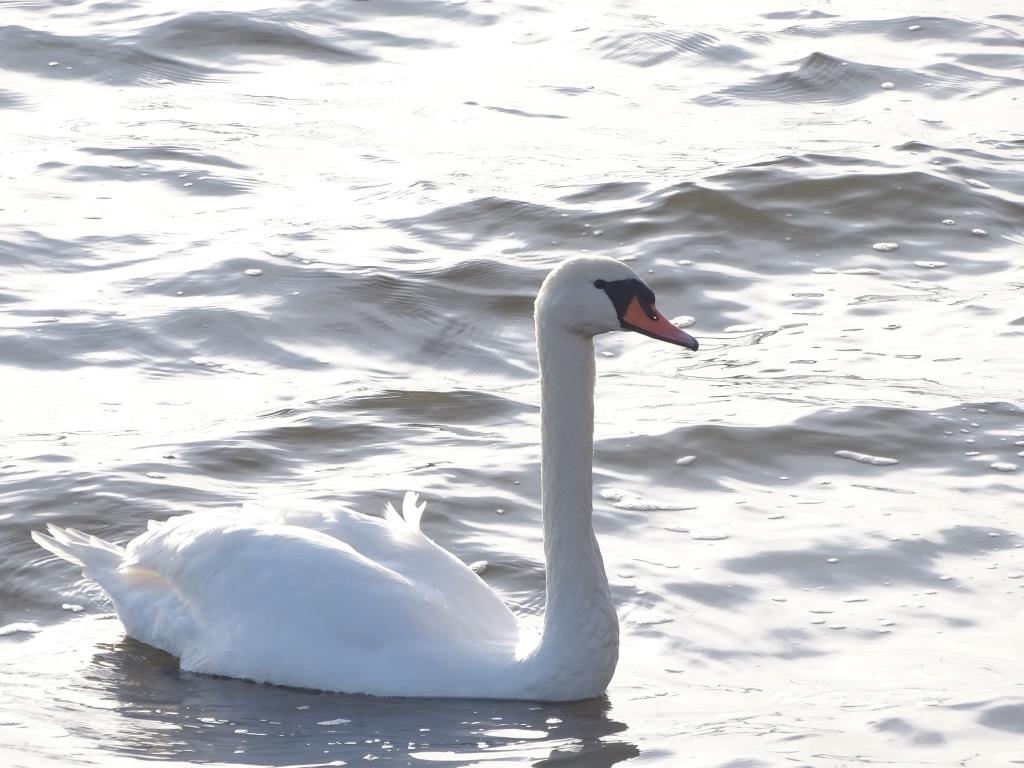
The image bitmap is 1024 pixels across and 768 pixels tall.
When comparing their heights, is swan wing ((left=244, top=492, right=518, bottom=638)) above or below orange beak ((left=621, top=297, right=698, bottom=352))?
below

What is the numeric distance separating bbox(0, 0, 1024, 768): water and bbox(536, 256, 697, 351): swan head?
119cm

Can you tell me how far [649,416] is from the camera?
28.6 ft

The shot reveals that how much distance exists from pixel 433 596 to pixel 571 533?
0.49 metres

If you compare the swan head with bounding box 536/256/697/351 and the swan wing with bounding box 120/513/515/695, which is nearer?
the swan head with bounding box 536/256/697/351

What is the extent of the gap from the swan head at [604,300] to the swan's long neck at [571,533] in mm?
89

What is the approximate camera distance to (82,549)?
663 cm

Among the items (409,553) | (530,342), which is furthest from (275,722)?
(530,342)

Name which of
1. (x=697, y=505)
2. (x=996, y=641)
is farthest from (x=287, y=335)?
(x=996, y=641)

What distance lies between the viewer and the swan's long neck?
19.3 ft

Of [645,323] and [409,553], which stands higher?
[645,323]

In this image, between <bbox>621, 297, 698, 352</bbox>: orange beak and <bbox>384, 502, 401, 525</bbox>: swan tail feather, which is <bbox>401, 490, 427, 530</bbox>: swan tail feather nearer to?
<bbox>384, 502, 401, 525</bbox>: swan tail feather

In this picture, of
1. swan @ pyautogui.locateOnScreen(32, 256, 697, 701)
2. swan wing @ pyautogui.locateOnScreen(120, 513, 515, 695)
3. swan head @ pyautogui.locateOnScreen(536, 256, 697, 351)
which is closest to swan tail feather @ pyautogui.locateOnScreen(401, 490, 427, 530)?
swan @ pyautogui.locateOnScreen(32, 256, 697, 701)

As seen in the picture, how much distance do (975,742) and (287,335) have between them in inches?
205

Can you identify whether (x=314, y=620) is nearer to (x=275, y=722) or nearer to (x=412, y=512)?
(x=275, y=722)
